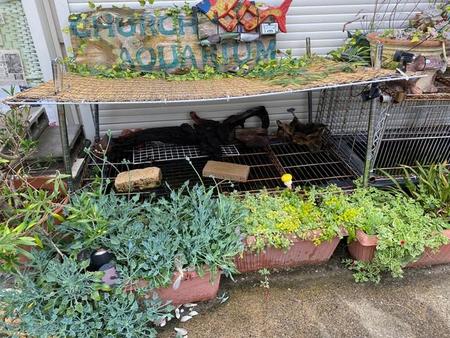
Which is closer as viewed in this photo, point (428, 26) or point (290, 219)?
point (290, 219)

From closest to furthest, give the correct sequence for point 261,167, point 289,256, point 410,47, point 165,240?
point 165,240 < point 289,256 < point 410,47 < point 261,167

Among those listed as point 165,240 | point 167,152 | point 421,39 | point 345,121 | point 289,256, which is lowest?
point 289,256

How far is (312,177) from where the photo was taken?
3.59 meters

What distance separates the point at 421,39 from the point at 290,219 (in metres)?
2.11

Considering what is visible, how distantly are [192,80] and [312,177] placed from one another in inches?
64.6

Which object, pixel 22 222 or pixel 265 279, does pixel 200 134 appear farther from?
pixel 22 222

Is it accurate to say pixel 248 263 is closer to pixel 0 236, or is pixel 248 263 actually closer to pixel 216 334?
pixel 216 334

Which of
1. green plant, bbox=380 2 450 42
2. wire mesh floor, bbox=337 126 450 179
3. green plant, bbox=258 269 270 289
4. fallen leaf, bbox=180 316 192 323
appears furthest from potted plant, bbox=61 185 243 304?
green plant, bbox=380 2 450 42

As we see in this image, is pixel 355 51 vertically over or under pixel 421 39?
under

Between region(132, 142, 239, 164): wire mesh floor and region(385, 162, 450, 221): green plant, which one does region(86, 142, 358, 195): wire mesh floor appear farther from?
region(385, 162, 450, 221): green plant

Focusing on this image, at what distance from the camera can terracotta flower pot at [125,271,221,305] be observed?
2347 mm

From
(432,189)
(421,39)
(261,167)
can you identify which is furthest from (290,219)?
(421,39)

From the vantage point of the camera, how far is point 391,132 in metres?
3.93

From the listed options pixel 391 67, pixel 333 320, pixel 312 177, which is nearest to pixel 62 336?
pixel 333 320
